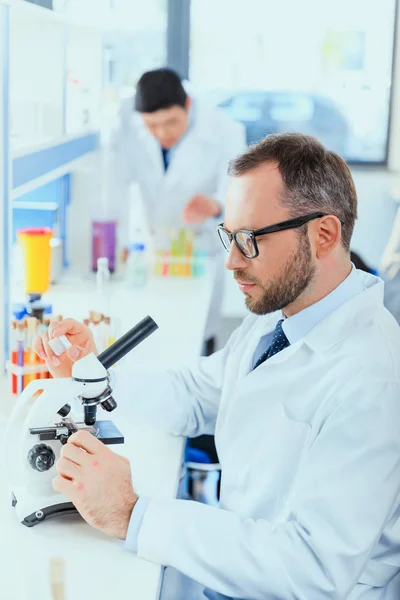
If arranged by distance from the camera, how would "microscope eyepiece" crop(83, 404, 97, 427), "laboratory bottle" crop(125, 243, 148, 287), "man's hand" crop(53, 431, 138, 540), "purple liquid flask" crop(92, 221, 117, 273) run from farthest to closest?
1. "purple liquid flask" crop(92, 221, 117, 273)
2. "laboratory bottle" crop(125, 243, 148, 287)
3. "microscope eyepiece" crop(83, 404, 97, 427)
4. "man's hand" crop(53, 431, 138, 540)

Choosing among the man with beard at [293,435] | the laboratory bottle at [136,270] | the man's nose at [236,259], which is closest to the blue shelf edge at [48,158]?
the laboratory bottle at [136,270]

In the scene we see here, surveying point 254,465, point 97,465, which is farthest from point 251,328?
point 97,465

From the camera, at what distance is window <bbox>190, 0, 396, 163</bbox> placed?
511cm

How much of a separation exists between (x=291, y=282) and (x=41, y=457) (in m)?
0.52

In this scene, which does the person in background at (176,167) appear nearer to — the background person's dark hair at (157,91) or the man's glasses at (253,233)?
the background person's dark hair at (157,91)

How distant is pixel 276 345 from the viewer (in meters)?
1.54

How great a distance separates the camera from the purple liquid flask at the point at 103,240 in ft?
10.6

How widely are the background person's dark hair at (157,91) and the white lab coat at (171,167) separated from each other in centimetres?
31

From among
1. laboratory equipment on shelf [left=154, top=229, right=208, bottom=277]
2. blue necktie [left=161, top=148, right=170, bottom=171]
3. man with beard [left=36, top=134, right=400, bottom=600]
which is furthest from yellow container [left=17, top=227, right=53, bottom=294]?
man with beard [left=36, top=134, right=400, bottom=600]

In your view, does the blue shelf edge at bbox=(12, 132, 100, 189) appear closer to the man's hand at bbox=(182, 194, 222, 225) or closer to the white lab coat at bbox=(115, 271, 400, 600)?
the man's hand at bbox=(182, 194, 222, 225)

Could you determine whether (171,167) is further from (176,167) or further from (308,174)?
(308,174)

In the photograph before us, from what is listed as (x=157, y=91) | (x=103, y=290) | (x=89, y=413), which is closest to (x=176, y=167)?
(x=157, y=91)

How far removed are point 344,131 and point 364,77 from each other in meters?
0.36

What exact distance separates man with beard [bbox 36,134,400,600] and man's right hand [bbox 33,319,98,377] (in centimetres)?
4
